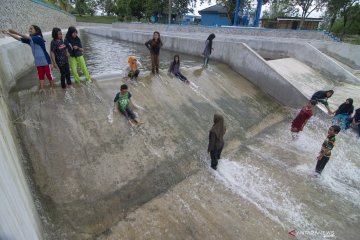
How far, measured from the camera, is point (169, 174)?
6016 mm

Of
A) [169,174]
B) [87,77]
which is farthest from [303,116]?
[87,77]

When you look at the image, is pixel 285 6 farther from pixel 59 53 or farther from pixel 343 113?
pixel 59 53

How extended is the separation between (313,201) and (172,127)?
4453 mm

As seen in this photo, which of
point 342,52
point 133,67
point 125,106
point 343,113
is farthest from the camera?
point 342,52

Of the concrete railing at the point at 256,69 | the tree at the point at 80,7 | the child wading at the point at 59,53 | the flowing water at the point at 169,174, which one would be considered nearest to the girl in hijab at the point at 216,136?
the flowing water at the point at 169,174

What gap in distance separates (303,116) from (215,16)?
39456 millimetres

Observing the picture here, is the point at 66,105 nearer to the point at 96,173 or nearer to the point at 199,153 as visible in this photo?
the point at 96,173

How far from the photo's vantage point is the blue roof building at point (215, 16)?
41.2 m

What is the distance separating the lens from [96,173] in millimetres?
5277

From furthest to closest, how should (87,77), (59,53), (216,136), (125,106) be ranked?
1. (87,77)
2. (125,106)
3. (59,53)
4. (216,136)

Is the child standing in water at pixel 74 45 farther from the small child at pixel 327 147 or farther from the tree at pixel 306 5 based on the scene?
the tree at pixel 306 5

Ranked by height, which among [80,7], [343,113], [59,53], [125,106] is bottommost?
[343,113]

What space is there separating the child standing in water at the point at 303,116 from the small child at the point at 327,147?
196cm

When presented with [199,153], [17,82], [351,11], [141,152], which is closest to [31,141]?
[141,152]
